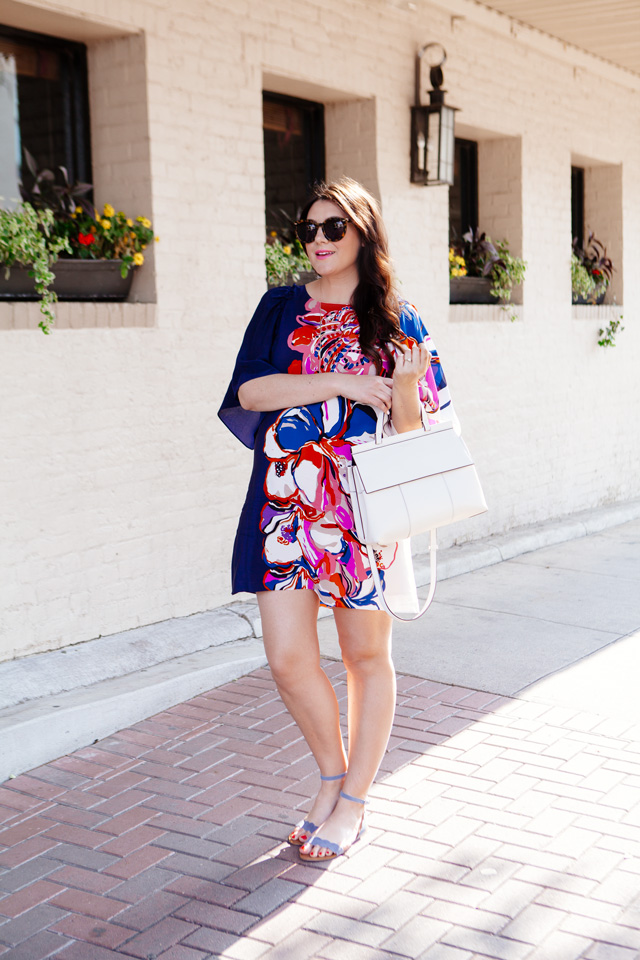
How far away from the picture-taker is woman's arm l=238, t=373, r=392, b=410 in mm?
2816

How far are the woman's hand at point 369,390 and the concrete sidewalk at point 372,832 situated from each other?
50.6 inches

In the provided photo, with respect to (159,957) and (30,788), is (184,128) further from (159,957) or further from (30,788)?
(159,957)

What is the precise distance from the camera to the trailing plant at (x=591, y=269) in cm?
851

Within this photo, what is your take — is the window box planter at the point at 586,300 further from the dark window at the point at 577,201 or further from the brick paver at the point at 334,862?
the brick paver at the point at 334,862

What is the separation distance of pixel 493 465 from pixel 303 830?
15.3ft

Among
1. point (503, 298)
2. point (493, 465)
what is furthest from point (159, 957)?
point (503, 298)

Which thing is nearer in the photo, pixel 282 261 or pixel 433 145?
A: pixel 282 261

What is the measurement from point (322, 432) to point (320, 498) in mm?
184

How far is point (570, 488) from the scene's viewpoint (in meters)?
8.41

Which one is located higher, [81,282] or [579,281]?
[579,281]

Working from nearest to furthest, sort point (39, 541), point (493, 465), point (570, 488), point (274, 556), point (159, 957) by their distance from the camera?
point (159, 957)
point (274, 556)
point (39, 541)
point (493, 465)
point (570, 488)

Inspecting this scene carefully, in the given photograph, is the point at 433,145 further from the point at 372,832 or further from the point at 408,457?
the point at 372,832

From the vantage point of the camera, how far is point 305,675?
295 centimetres

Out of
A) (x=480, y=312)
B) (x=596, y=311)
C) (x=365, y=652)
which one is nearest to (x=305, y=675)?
(x=365, y=652)
